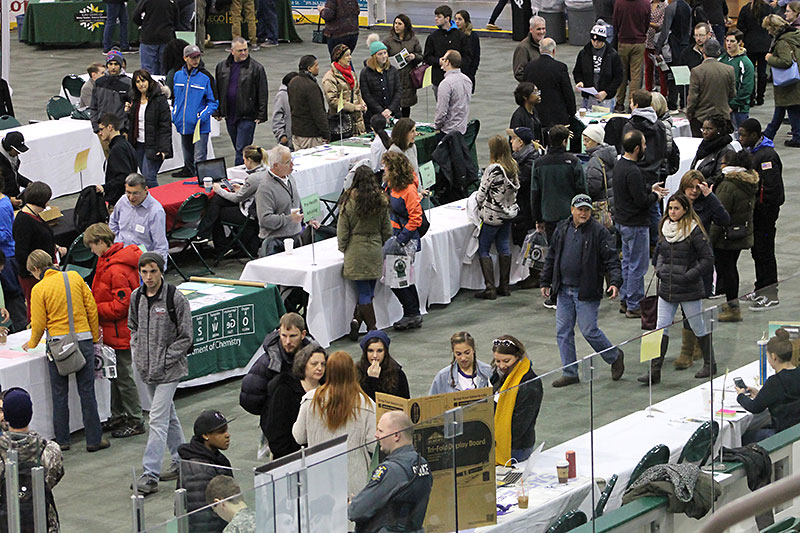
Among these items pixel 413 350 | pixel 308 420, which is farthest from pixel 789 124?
pixel 308 420

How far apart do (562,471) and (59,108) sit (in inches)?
448

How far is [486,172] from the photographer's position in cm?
1191

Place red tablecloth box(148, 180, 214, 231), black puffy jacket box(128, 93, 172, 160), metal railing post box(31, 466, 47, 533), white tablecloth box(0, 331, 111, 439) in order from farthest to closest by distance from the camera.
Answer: black puffy jacket box(128, 93, 172, 160) < red tablecloth box(148, 180, 214, 231) < white tablecloth box(0, 331, 111, 439) < metal railing post box(31, 466, 47, 533)

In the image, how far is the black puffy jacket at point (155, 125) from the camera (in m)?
14.1

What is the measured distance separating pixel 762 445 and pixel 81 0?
63.0 ft

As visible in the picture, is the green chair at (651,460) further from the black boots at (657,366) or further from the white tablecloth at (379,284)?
the white tablecloth at (379,284)

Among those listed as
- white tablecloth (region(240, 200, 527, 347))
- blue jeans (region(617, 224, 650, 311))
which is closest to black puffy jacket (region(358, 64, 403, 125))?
white tablecloth (region(240, 200, 527, 347))

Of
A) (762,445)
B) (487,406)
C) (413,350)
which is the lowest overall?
(413,350)

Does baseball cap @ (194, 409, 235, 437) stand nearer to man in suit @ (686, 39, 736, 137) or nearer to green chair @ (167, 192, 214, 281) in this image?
green chair @ (167, 192, 214, 281)

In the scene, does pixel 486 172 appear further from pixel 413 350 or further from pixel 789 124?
pixel 789 124

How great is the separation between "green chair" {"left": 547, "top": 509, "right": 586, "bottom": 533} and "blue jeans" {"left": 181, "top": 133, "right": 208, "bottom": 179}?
9380 millimetres

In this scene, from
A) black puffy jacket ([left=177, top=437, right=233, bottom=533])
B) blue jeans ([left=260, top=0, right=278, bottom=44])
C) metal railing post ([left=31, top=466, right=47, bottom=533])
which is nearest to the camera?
black puffy jacket ([left=177, top=437, right=233, bottom=533])

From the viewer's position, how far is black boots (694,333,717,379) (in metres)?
7.20

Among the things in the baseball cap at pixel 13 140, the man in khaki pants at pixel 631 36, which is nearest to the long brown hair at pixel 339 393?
the baseball cap at pixel 13 140
